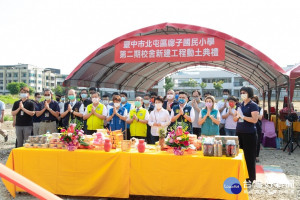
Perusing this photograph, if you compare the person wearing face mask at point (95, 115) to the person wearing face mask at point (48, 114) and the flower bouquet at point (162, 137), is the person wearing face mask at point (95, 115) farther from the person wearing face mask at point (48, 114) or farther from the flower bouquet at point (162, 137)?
the flower bouquet at point (162, 137)

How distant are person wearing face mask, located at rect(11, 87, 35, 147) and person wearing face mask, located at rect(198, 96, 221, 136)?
12.6 feet

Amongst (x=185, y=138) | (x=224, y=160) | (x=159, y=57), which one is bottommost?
(x=224, y=160)

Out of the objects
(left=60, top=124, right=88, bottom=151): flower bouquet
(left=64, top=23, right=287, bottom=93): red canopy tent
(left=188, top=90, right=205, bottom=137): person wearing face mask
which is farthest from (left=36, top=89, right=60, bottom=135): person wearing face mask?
(left=188, top=90, right=205, bottom=137): person wearing face mask

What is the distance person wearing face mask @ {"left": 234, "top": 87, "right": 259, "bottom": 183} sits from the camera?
4.75m

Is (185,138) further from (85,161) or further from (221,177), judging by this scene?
(85,161)

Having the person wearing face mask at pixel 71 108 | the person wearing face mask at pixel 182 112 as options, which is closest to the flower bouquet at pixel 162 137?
the person wearing face mask at pixel 182 112

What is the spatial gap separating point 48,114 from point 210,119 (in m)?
3.99

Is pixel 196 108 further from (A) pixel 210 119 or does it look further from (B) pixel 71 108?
(B) pixel 71 108

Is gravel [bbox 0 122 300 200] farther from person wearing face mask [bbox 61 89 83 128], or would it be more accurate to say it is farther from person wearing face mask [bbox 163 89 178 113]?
person wearing face mask [bbox 163 89 178 113]

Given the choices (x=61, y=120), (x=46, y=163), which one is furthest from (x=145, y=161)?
(x=61, y=120)

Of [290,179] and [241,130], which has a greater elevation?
[241,130]

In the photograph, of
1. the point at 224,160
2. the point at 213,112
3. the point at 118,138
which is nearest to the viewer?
the point at 224,160

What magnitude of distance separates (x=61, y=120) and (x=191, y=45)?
407cm

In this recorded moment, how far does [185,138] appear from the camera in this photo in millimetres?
4102
